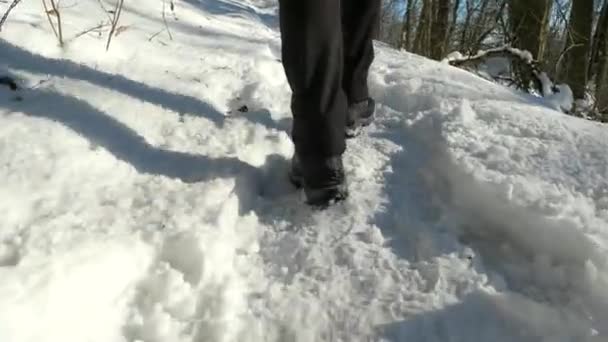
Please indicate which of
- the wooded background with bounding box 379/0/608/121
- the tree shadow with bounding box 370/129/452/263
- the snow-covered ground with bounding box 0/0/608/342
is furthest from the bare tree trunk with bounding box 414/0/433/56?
the tree shadow with bounding box 370/129/452/263

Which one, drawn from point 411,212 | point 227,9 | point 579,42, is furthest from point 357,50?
point 579,42

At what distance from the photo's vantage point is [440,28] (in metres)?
6.92

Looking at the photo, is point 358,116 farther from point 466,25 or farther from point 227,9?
point 466,25

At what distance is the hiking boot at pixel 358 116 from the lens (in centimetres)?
184

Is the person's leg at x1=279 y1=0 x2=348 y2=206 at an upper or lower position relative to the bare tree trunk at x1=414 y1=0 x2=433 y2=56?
upper

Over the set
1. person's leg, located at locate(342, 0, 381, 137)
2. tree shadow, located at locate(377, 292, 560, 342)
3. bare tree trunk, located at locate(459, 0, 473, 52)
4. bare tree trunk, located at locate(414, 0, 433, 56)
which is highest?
person's leg, located at locate(342, 0, 381, 137)

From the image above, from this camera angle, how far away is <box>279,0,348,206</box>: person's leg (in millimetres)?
1359

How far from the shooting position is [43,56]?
2023 millimetres

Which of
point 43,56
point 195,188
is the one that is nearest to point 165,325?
point 195,188

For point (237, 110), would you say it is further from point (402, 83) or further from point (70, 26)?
point (70, 26)

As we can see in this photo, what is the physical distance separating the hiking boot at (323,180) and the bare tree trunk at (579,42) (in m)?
6.96

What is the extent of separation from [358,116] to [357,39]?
0.27 metres

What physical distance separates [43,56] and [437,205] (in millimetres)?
1392

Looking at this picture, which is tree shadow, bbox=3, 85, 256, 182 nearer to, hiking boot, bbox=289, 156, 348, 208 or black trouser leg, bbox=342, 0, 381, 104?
hiking boot, bbox=289, 156, 348, 208
